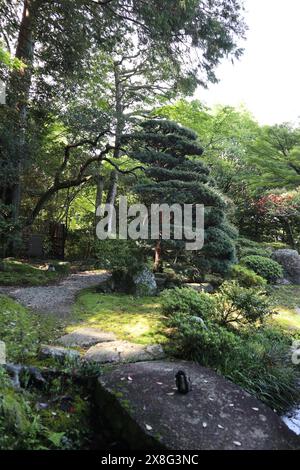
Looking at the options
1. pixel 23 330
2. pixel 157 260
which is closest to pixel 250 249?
pixel 157 260

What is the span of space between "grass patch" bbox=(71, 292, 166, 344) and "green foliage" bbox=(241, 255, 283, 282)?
4040mm

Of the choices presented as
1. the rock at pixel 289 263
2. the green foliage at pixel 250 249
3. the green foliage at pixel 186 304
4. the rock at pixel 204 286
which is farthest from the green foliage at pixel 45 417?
the rock at pixel 289 263

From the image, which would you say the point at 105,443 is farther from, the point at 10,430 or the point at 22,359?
the point at 22,359

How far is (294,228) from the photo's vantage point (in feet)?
44.9

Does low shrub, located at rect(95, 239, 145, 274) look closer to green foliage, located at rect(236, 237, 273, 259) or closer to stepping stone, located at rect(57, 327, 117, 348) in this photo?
stepping stone, located at rect(57, 327, 117, 348)

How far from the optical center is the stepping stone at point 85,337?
4.12 meters

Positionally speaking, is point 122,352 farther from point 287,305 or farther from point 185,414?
point 287,305

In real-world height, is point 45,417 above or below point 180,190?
below

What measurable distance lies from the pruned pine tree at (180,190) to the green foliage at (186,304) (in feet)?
7.68

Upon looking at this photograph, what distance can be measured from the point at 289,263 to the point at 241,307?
6.30m

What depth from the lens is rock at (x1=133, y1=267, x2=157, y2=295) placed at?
675cm

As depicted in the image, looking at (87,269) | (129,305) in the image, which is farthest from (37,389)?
(87,269)

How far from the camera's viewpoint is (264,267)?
952 centimetres

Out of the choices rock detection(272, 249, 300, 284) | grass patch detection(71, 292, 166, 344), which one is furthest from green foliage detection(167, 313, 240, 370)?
rock detection(272, 249, 300, 284)
